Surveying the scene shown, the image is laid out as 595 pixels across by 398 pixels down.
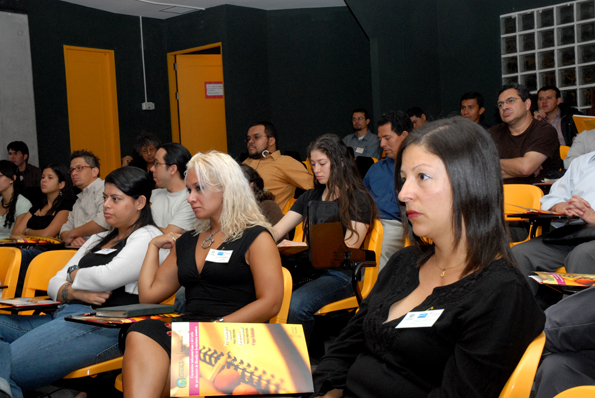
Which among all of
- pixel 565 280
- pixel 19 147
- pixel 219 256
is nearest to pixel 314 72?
pixel 19 147

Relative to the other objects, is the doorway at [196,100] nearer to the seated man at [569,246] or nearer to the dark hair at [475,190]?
the seated man at [569,246]

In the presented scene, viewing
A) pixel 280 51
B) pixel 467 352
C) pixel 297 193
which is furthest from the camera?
pixel 280 51

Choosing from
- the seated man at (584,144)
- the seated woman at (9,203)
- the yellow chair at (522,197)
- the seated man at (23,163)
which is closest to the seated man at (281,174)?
the yellow chair at (522,197)

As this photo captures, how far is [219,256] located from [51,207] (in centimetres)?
348

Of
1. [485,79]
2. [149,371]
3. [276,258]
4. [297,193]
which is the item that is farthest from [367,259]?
[485,79]

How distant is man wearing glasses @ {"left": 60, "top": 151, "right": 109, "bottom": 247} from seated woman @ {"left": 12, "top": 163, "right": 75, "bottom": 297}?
14 centimetres

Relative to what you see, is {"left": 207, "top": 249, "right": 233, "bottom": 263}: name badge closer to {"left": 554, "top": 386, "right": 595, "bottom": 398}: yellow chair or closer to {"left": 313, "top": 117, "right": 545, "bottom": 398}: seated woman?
{"left": 313, "top": 117, "right": 545, "bottom": 398}: seated woman

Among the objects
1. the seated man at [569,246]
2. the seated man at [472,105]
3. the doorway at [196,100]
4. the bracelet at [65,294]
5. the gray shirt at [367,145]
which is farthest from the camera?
the doorway at [196,100]

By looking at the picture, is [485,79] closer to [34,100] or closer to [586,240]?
[586,240]

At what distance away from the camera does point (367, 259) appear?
2928 millimetres

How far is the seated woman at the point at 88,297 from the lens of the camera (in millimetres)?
2154

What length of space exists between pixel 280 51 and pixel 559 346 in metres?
7.77

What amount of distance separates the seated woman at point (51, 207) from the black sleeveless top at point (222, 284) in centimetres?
313

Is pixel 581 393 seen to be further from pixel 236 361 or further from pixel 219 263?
pixel 219 263
